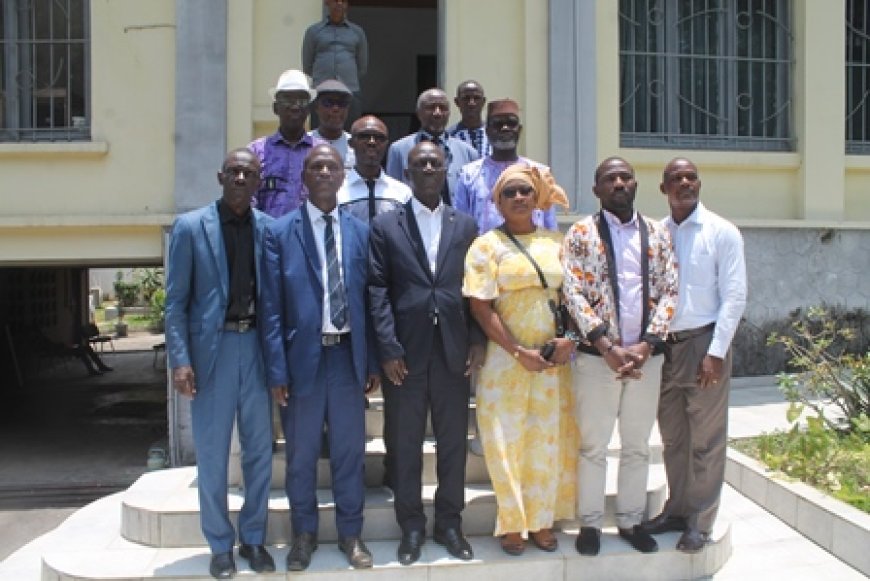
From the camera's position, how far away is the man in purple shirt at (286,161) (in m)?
4.38

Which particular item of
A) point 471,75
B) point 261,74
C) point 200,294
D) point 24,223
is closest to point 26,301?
point 24,223

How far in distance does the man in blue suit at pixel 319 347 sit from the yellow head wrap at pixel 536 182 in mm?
711

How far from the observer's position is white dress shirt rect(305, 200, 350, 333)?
3.62 meters

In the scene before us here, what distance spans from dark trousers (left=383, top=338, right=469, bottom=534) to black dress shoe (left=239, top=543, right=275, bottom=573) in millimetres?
647

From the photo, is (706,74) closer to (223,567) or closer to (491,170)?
(491,170)

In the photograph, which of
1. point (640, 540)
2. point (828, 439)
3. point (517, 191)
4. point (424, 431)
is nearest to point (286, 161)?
point (517, 191)

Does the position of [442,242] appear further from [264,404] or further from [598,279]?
[264,404]

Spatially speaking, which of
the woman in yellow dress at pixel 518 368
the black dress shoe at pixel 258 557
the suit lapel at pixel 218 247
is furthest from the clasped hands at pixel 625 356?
the black dress shoe at pixel 258 557

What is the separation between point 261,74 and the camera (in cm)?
699

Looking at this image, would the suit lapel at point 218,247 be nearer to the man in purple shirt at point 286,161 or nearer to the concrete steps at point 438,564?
the man in purple shirt at point 286,161

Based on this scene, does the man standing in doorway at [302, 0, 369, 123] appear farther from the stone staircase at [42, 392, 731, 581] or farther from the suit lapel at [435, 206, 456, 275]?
the stone staircase at [42, 392, 731, 581]

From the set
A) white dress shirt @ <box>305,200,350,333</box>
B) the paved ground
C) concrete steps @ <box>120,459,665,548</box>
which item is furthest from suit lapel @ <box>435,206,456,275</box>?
the paved ground

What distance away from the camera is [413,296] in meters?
3.66

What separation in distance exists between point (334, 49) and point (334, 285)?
2662 mm
